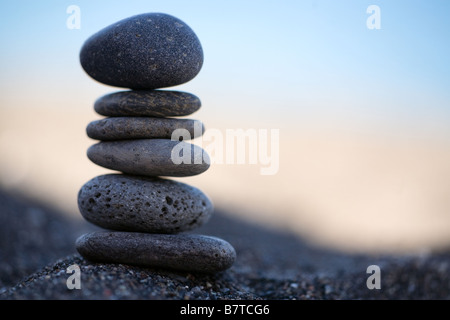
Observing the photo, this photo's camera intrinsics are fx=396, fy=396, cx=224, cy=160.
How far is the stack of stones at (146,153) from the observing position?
17.4ft

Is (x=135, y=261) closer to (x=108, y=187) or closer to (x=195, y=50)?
(x=108, y=187)

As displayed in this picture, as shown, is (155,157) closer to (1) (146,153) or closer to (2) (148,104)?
(1) (146,153)

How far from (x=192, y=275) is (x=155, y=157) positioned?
68.0 inches

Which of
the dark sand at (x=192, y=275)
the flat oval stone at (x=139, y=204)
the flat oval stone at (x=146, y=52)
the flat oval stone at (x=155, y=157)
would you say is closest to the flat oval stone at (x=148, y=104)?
the flat oval stone at (x=146, y=52)

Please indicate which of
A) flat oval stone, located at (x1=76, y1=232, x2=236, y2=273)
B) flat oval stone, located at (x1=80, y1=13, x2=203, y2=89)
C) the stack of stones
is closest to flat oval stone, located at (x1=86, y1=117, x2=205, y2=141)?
the stack of stones

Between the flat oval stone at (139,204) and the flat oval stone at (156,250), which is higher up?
the flat oval stone at (139,204)

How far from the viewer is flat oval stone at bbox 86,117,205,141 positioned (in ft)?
17.8

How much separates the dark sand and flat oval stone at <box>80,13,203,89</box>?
8.51 feet

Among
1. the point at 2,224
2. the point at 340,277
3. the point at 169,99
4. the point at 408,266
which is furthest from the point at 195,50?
the point at 2,224

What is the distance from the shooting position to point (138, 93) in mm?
5613

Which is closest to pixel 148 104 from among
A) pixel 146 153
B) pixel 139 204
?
pixel 146 153

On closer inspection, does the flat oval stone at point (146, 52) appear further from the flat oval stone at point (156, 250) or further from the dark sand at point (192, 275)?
the dark sand at point (192, 275)

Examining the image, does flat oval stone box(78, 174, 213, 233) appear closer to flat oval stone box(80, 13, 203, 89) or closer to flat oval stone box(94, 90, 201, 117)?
flat oval stone box(94, 90, 201, 117)

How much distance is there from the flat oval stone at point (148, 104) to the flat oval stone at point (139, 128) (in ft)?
0.36
